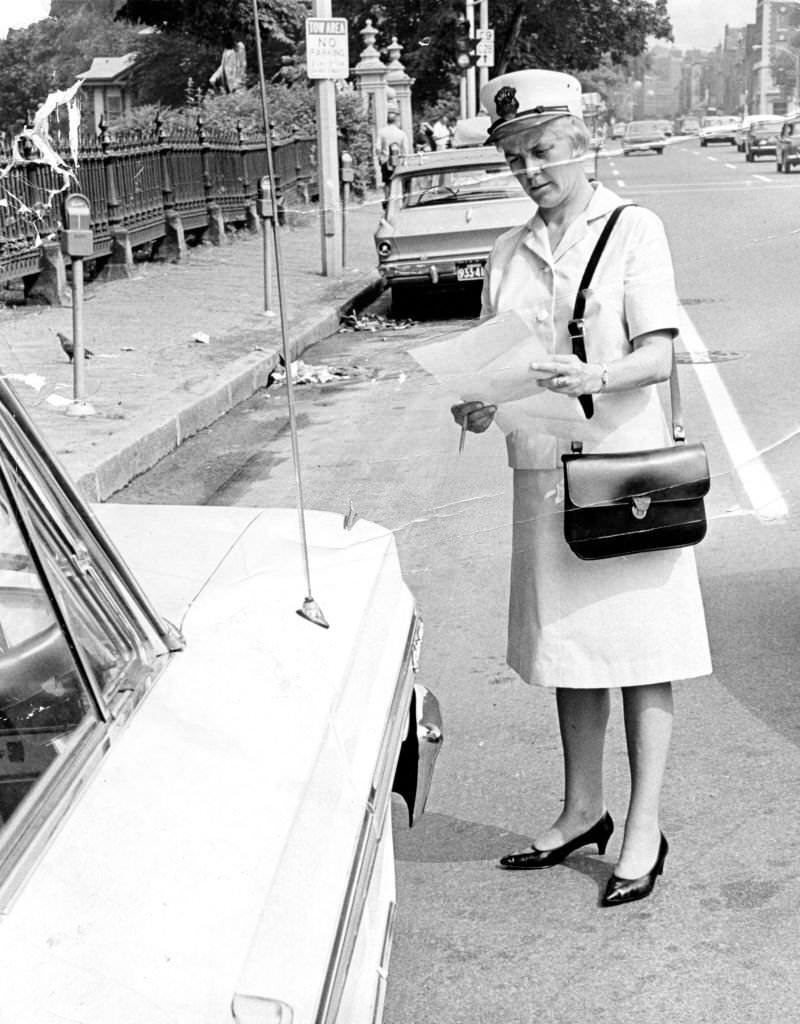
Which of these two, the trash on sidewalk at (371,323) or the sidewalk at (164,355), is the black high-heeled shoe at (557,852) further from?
the trash on sidewalk at (371,323)

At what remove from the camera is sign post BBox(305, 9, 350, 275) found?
1477 cm

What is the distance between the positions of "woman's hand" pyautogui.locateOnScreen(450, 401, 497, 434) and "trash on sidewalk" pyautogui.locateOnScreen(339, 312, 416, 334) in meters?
10.1

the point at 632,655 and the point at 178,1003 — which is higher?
the point at 178,1003

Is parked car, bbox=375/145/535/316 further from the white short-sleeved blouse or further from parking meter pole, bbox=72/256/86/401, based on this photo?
the white short-sleeved blouse

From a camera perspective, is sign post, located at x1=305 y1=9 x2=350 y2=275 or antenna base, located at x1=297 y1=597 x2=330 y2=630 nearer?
antenna base, located at x1=297 y1=597 x2=330 y2=630

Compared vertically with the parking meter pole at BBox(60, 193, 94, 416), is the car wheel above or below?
below

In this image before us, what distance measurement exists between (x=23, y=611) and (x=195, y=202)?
1039 centimetres

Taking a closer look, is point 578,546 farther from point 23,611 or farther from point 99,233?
point 99,233

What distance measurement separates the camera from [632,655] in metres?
3.20

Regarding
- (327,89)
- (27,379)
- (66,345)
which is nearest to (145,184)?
(66,345)

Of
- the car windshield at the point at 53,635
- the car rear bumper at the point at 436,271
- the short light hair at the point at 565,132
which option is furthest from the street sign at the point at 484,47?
the car windshield at the point at 53,635

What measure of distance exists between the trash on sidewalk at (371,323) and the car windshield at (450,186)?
1.14 m

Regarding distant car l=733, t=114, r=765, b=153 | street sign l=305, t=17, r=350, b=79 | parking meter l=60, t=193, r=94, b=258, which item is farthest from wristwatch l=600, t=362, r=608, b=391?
street sign l=305, t=17, r=350, b=79

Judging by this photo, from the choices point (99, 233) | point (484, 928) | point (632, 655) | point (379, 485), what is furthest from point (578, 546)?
point (99, 233)
